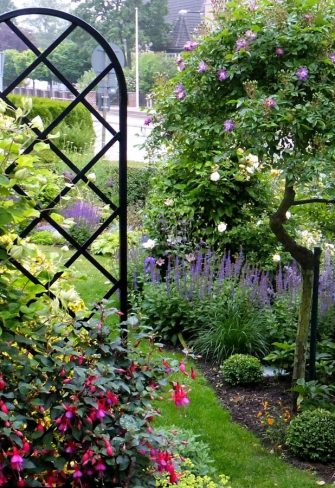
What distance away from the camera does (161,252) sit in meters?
5.68

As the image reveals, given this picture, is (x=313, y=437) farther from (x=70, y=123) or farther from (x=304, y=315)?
(x=70, y=123)

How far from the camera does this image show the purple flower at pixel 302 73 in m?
3.12

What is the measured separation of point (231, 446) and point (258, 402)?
1.82 feet

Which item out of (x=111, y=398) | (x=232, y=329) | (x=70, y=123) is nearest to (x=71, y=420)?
(x=111, y=398)

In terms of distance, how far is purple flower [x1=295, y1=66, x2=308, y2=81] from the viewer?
3121 mm

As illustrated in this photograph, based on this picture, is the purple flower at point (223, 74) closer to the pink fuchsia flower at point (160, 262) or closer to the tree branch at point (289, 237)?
the tree branch at point (289, 237)

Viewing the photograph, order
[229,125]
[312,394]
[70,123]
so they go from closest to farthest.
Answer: [229,125]
[312,394]
[70,123]

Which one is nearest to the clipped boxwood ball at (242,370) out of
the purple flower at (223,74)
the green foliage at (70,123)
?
the purple flower at (223,74)

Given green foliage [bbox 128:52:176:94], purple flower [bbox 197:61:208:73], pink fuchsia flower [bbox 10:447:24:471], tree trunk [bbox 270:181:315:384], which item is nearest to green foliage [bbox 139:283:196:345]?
tree trunk [bbox 270:181:315:384]

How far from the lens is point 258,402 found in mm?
3900

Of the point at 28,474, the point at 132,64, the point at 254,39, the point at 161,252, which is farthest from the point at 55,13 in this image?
the point at 132,64

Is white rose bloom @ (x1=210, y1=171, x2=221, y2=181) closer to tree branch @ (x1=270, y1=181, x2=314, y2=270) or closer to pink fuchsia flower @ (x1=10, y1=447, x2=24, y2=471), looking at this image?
tree branch @ (x1=270, y1=181, x2=314, y2=270)

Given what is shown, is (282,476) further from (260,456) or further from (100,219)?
(100,219)

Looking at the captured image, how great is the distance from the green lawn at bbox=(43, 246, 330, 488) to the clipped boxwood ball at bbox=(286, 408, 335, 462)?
11 centimetres
